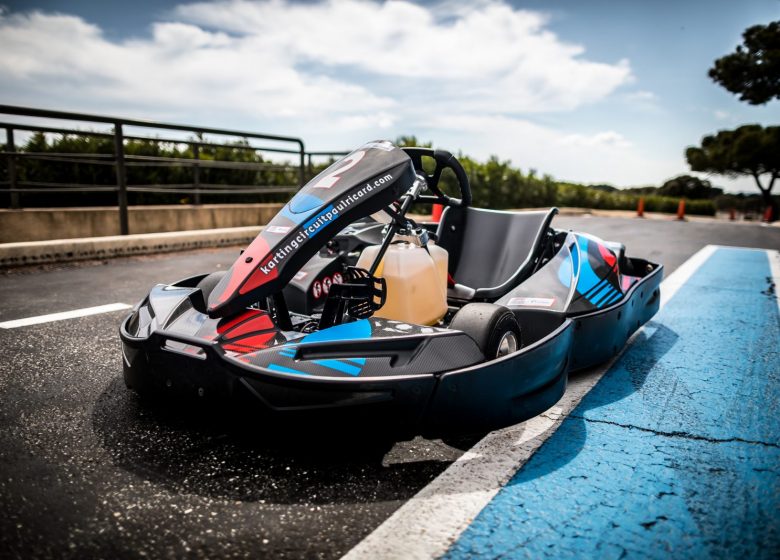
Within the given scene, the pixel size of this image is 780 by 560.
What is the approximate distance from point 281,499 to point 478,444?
71 centimetres

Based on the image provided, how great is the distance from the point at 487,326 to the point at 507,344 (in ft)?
0.67

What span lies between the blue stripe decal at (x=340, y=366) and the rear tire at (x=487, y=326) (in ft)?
1.51

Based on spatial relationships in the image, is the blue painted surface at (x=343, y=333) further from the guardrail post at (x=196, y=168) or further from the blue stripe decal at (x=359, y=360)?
the guardrail post at (x=196, y=168)

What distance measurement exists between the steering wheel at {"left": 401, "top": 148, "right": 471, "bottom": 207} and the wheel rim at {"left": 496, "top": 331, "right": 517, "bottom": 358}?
32.6 inches

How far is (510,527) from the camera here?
151 centimetres

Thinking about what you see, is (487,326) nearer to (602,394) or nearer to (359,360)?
(359,360)

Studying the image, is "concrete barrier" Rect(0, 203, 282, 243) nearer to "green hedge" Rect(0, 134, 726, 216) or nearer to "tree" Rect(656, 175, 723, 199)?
"green hedge" Rect(0, 134, 726, 216)

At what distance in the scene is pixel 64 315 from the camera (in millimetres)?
3441

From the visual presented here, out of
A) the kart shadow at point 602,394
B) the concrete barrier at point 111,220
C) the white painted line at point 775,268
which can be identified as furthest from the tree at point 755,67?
the kart shadow at point 602,394

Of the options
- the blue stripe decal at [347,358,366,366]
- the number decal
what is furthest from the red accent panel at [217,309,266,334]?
the number decal

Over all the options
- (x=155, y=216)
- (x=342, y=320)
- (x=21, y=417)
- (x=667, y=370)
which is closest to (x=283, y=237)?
(x=342, y=320)

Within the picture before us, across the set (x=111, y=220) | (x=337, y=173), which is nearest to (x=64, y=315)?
(x=337, y=173)

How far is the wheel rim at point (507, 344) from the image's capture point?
2.07 meters

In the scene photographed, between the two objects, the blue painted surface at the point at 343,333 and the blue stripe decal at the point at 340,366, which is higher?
the blue painted surface at the point at 343,333
